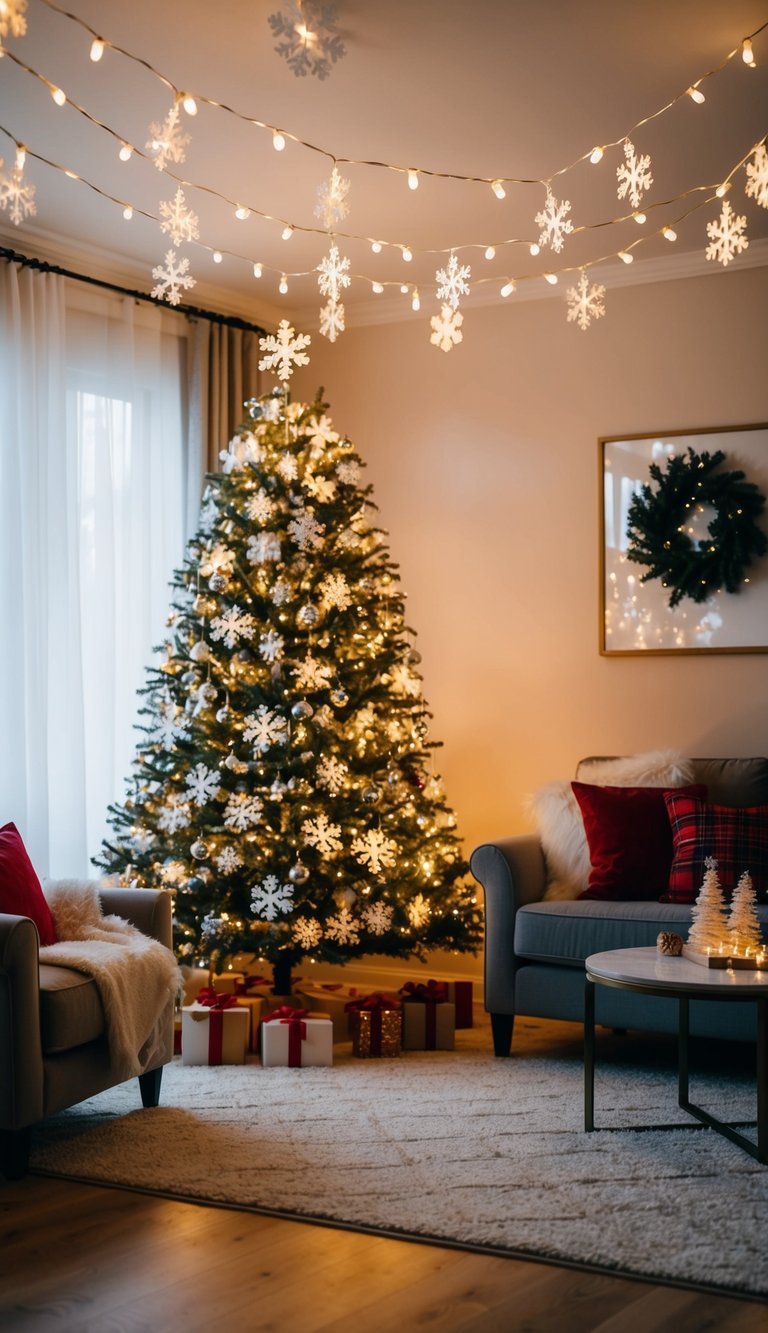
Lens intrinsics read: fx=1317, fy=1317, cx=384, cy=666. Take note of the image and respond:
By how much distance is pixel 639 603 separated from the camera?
213 inches

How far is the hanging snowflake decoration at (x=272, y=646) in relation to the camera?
4684mm

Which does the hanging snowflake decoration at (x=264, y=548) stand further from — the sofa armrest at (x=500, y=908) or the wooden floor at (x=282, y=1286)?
the wooden floor at (x=282, y=1286)

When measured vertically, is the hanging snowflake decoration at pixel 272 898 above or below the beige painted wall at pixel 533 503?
below

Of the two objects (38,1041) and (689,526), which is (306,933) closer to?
(38,1041)

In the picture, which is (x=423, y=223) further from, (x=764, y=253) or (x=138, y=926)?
(x=138, y=926)

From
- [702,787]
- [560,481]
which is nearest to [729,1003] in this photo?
[702,787]

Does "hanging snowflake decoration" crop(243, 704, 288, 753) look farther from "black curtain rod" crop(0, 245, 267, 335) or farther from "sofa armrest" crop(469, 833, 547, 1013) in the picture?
"black curtain rod" crop(0, 245, 267, 335)

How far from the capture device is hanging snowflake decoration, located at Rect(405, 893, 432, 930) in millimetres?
4727

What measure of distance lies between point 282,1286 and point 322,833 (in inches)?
83.4

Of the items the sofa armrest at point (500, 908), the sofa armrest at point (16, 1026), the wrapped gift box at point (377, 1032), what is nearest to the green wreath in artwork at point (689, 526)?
the sofa armrest at point (500, 908)

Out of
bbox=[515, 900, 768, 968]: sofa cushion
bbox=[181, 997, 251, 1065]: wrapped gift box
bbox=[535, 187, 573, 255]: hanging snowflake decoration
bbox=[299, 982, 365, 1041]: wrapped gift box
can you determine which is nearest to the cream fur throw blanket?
bbox=[181, 997, 251, 1065]: wrapped gift box

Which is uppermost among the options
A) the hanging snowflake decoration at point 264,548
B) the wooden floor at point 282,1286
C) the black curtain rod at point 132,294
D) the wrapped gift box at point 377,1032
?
the black curtain rod at point 132,294

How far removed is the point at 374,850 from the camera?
467cm

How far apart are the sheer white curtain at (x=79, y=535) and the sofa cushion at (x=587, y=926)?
1760mm
